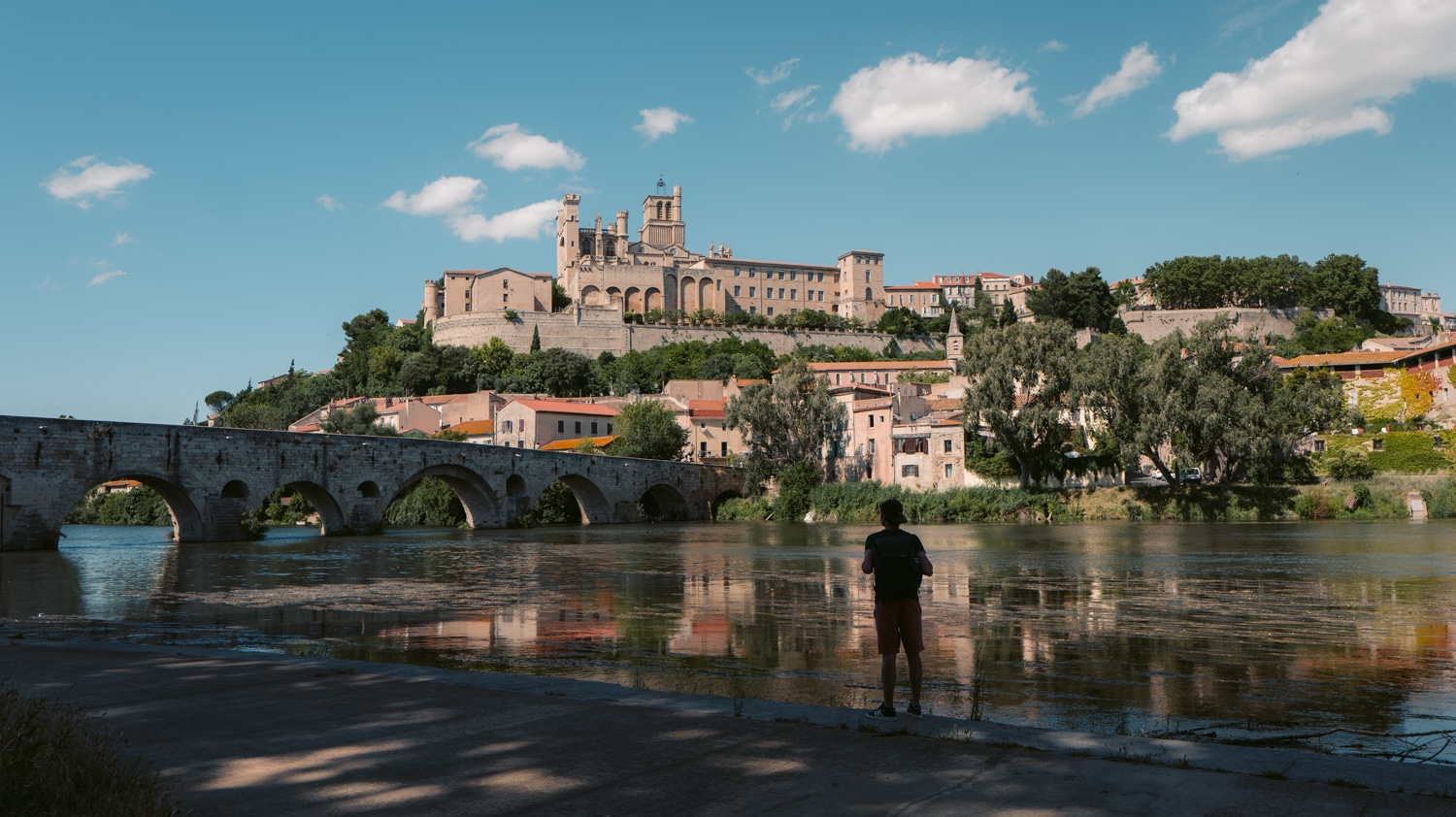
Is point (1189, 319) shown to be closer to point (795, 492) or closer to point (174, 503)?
point (795, 492)

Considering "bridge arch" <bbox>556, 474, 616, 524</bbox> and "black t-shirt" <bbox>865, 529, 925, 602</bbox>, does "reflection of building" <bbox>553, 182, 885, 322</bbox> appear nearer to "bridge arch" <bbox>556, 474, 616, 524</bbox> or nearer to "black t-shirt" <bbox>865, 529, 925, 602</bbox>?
"bridge arch" <bbox>556, 474, 616, 524</bbox>

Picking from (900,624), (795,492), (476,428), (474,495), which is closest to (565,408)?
(476,428)

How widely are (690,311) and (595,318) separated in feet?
62.0

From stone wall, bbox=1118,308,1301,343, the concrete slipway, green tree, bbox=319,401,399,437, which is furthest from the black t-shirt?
stone wall, bbox=1118,308,1301,343

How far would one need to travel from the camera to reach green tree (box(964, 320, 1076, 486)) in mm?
49281

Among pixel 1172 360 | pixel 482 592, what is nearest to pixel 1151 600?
pixel 482 592

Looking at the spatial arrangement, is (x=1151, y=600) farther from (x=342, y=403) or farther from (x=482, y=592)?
(x=342, y=403)

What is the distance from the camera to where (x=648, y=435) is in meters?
69.1

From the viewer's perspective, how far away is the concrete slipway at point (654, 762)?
15.1 feet

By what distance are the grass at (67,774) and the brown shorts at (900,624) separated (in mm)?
4428

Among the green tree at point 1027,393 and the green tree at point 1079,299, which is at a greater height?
the green tree at point 1079,299

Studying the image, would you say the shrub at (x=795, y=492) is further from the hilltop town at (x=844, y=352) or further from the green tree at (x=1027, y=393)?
the green tree at (x=1027, y=393)

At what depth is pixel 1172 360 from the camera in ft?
150

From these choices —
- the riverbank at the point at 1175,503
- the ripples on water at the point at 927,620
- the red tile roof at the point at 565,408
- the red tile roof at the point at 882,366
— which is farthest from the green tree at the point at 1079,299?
the ripples on water at the point at 927,620
